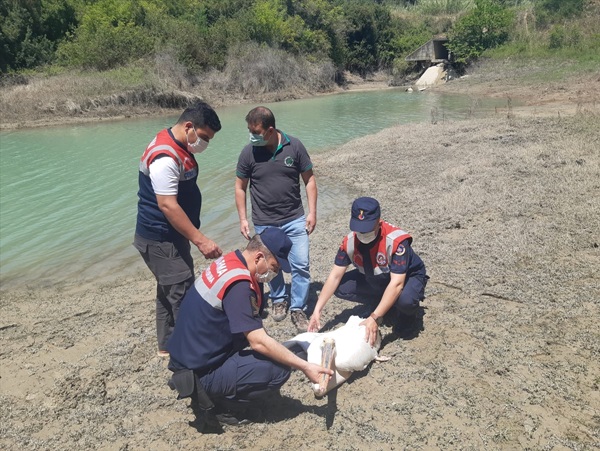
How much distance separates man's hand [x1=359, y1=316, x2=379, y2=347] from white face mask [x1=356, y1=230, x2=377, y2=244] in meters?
0.61

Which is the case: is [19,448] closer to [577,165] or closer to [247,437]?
[247,437]

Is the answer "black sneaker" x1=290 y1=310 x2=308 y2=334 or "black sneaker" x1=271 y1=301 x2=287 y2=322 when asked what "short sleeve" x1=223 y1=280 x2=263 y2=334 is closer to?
"black sneaker" x1=290 y1=310 x2=308 y2=334

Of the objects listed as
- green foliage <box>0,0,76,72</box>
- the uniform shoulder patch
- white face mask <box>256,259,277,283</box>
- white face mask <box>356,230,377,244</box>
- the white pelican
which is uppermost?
green foliage <box>0,0,76,72</box>

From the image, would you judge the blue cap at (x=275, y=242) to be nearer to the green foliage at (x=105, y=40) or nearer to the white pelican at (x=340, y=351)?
the white pelican at (x=340, y=351)

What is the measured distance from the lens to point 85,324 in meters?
4.59

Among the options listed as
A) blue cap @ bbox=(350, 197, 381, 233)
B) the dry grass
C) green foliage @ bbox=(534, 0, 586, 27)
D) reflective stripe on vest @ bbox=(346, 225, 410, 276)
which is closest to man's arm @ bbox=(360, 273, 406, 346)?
reflective stripe on vest @ bbox=(346, 225, 410, 276)

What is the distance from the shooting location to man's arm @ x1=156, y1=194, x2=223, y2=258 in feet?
10.5

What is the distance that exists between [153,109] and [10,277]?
23.4m

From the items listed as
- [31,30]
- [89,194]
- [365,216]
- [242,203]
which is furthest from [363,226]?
[31,30]

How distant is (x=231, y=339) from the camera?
9.08ft

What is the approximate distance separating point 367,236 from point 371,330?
712mm

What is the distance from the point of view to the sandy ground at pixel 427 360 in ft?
9.19

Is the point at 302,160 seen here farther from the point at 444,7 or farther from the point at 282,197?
the point at 444,7

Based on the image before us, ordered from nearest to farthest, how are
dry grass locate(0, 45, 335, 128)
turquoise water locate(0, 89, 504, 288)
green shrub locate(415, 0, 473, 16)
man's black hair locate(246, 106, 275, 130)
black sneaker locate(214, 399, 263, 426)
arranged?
black sneaker locate(214, 399, 263, 426) → man's black hair locate(246, 106, 275, 130) → turquoise water locate(0, 89, 504, 288) → dry grass locate(0, 45, 335, 128) → green shrub locate(415, 0, 473, 16)
